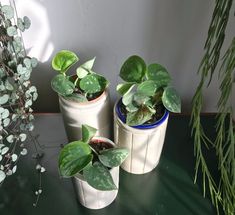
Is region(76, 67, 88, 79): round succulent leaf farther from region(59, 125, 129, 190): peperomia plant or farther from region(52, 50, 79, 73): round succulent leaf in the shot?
region(59, 125, 129, 190): peperomia plant

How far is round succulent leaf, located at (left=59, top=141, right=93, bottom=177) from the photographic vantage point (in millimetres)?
713

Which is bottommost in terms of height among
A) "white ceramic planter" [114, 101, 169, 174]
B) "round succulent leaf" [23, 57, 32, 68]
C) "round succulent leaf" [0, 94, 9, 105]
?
"white ceramic planter" [114, 101, 169, 174]

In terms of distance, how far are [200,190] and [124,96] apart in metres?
0.36

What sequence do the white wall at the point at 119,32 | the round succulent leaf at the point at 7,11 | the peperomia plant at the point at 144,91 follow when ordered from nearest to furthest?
the round succulent leaf at the point at 7,11 < the peperomia plant at the point at 144,91 < the white wall at the point at 119,32

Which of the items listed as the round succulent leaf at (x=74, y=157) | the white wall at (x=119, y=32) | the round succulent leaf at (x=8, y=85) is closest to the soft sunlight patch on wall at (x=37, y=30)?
the white wall at (x=119, y=32)

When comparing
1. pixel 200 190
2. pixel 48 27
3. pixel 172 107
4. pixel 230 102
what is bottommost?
pixel 200 190

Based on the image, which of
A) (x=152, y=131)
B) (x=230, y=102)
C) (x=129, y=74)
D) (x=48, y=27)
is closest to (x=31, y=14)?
(x=48, y=27)

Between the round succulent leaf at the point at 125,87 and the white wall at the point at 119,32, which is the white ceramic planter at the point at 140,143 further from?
the white wall at the point at 119,32

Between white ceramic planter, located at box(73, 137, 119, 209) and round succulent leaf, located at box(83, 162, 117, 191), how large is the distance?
55 mm

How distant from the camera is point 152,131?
80 cm

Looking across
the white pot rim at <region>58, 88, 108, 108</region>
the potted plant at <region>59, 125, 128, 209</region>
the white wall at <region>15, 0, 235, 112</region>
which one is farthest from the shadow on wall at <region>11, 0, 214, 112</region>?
the potted plant at <region>59, 125, 128, 209</region>

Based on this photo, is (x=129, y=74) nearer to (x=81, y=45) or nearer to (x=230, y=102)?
(x=81, y=45)

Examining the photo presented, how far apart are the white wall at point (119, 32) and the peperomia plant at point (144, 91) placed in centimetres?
18

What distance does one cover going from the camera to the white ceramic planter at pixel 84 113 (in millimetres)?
801
